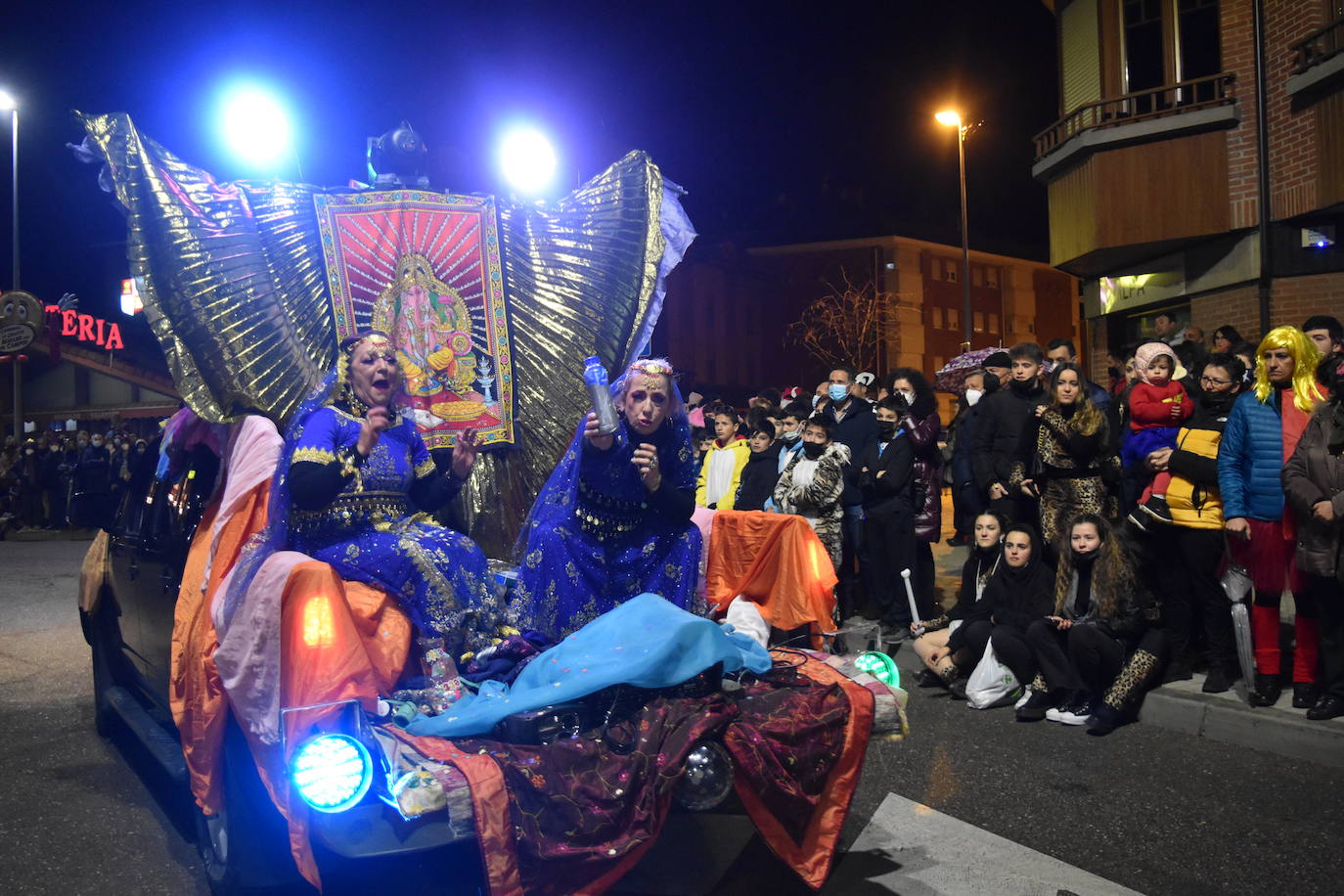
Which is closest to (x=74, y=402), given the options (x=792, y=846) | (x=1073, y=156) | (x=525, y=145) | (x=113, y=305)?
(x=113, y=305)

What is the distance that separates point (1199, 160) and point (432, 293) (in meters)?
12.6

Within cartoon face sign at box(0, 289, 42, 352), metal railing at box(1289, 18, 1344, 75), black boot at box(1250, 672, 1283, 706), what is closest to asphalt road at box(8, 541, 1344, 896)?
black boot at box(1250, 672, 1283, 706)

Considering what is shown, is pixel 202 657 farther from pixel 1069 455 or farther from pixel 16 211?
pixel 16 211

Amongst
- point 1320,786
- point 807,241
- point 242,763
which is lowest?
point 1320,786

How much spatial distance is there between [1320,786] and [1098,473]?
8.07 feet

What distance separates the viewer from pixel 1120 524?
708 centimetres

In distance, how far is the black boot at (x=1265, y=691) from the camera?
18.5 feet

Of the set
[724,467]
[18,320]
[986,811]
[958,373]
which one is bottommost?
[986,811]

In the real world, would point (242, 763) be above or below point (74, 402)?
below

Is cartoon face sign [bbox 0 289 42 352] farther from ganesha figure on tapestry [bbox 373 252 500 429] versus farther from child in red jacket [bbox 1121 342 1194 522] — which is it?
child in red jacket [bbox 1121 342 1194 522]

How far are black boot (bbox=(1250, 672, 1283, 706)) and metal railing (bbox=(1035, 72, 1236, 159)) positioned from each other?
1070 cm

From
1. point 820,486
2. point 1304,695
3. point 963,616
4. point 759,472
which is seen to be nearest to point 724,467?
point 759,472

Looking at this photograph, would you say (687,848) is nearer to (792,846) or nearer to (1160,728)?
(792,846)

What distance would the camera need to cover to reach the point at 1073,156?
51.4ft
